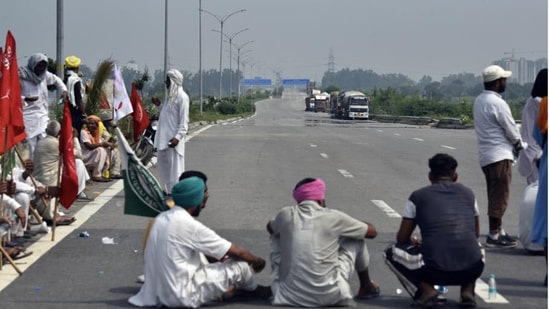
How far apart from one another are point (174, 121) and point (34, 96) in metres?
2.02

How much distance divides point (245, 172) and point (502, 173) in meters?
10.0

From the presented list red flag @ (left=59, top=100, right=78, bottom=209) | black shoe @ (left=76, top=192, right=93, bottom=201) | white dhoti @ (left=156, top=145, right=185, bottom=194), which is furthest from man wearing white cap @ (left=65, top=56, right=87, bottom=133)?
red flag @ (left=59, top=100, right=78, bottom=209)

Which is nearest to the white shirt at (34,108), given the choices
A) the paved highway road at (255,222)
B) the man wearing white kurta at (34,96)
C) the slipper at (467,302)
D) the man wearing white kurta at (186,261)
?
the man wearing white kurta at (34,96)

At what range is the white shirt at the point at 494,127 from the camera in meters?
11.4

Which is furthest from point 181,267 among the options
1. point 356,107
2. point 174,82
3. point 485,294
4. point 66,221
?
point 356,107

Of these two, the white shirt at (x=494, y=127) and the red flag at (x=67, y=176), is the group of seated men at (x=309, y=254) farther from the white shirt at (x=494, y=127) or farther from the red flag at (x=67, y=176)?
the red flag at (x=67, y=176)

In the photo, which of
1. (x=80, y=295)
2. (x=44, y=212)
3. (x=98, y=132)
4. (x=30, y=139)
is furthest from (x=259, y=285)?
(x=98, y=132)

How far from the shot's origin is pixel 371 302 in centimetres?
880

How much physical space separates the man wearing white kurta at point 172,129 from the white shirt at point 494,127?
3989 mm

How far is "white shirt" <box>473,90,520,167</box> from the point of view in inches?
449

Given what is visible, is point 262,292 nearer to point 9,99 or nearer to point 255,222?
point 9,99

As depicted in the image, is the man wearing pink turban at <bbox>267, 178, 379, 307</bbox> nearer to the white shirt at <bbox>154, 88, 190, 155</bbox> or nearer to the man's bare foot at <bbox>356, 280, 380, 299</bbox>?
the man's bare foot at <bbox>356, 280, 380, 299</bbox>

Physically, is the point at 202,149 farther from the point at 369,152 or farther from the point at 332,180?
the point at 332,180

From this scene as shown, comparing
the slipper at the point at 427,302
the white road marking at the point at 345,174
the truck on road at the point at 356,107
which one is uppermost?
the slipper at the point at 427,302
